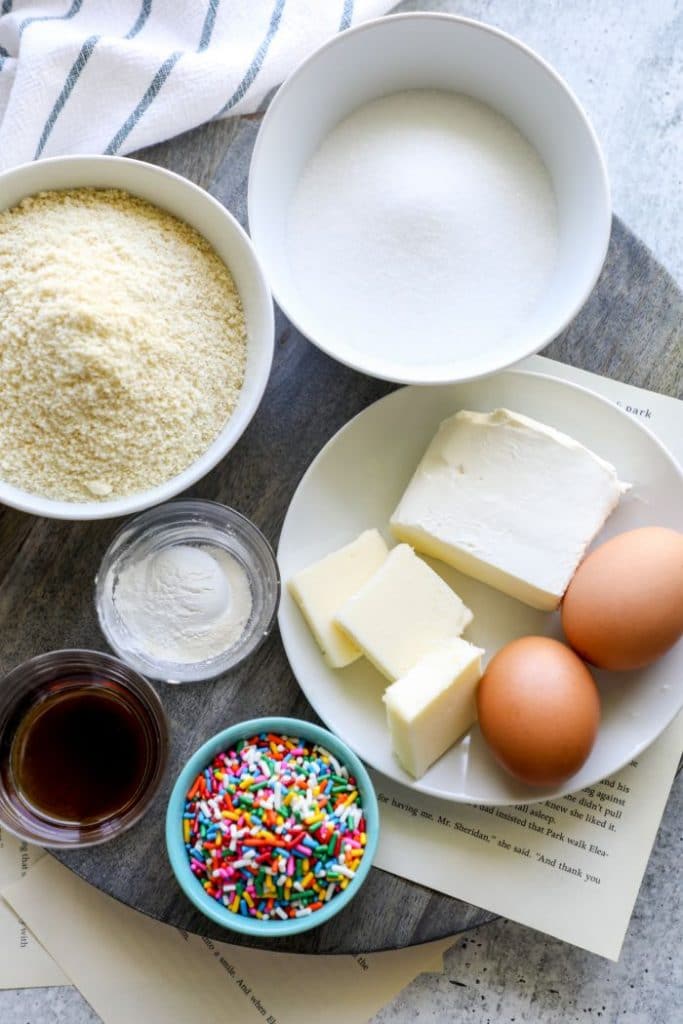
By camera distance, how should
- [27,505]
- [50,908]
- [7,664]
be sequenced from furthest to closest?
1. [50,908]
2. [7,664]
3. [27,505]

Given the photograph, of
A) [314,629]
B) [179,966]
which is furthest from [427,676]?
[179,966]

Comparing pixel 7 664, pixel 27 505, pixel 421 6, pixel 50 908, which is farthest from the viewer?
pixel 421 6

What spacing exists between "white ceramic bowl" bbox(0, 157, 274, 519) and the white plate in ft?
0.44

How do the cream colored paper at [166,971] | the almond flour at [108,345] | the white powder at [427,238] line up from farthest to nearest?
the cream colored paper at [166,971]
the white powder at [427,238]
the almond flour at [108,345]

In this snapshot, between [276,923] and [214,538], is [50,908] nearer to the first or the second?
[276,923]

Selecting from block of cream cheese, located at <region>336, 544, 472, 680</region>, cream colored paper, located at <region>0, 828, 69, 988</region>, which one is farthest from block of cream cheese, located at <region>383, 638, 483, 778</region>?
cream colored paper, located at <region>0, 828, 69, 988</region>

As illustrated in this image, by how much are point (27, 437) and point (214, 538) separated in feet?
0.84

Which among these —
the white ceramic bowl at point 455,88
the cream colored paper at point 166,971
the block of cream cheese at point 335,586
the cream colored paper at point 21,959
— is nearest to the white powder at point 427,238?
the white ceramic bowl at point 455,88

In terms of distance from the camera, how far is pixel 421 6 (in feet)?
4.17

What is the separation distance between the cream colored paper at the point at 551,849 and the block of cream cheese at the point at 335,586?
6.7 inches

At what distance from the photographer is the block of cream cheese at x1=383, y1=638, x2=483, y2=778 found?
0.98 metres

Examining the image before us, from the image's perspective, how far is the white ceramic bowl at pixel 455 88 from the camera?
0.97 m

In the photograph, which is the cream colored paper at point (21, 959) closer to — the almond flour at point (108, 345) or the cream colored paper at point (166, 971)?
the cream colored paper at point (166, 971)

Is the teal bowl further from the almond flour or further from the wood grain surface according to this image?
the almond flour
